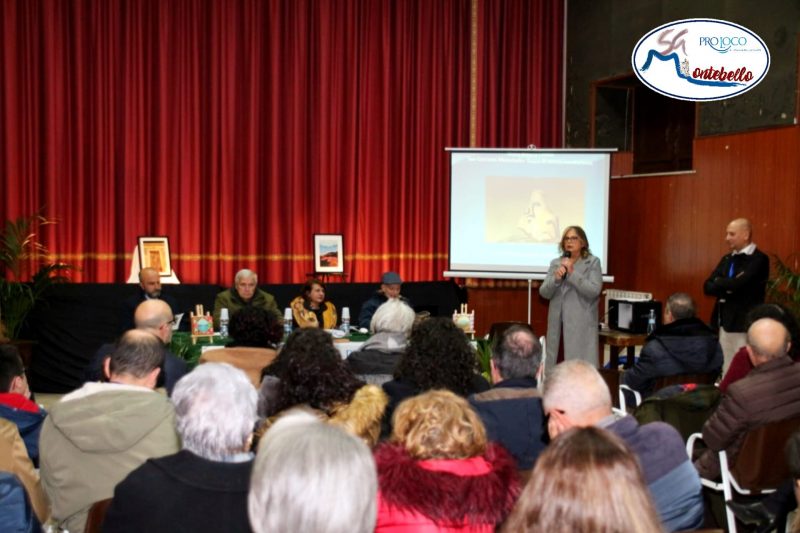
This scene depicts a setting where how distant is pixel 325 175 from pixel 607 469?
8.08 metres

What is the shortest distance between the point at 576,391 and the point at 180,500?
123cm

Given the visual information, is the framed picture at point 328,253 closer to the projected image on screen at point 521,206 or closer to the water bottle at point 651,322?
the projected image on screen at point 521,206

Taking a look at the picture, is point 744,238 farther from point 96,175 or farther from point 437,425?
point 96,175

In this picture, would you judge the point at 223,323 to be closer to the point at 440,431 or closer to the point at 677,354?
the point at 677,354

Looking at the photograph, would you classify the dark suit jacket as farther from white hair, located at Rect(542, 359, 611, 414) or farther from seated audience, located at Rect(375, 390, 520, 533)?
seated audience, located at Rect(375, 390, 520, 533)

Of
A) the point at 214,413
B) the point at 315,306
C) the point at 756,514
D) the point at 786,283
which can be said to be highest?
the point at 786,283

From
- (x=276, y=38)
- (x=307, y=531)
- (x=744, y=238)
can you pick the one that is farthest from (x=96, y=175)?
(x=307, y=531)

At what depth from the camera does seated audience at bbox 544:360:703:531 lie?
2.29 m

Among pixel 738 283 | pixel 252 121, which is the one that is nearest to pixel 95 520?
pixel 738 283

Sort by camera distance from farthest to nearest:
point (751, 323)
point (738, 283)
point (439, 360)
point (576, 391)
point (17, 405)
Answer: point (738, 283), point (751, 323), point (439, 360), point (17, 405), point (576, 391)

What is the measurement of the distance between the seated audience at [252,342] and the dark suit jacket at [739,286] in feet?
11.4

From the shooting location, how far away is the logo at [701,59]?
6.84 metres

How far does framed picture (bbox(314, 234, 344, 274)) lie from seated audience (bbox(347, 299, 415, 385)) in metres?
4.37

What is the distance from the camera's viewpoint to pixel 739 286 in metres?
5.97
